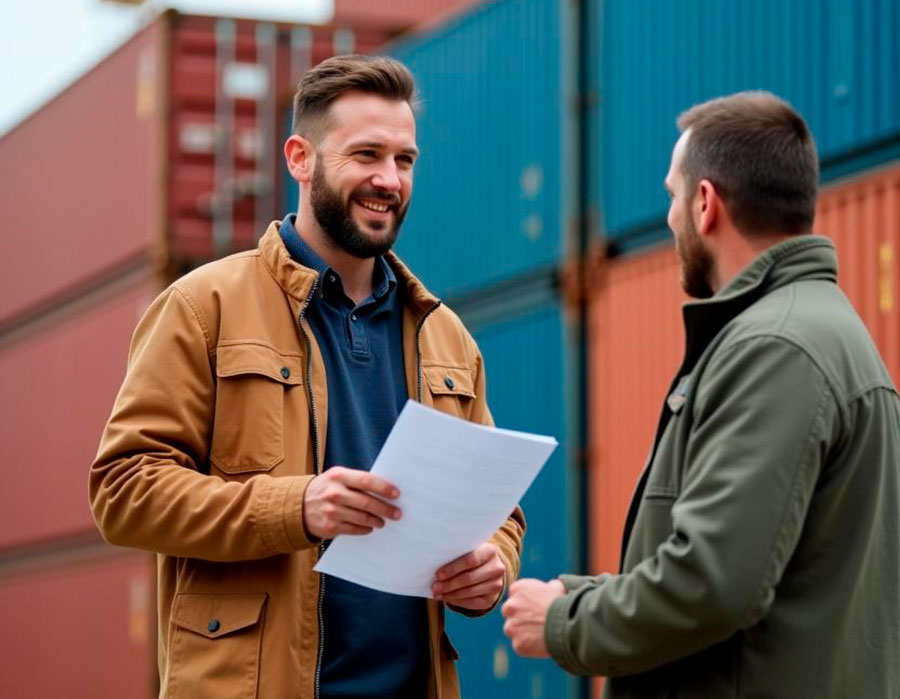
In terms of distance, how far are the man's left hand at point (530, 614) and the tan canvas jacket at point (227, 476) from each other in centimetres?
45

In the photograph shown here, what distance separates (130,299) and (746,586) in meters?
12.7

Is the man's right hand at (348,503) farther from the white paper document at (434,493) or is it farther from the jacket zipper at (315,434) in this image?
the jacket zipper at (315,434)

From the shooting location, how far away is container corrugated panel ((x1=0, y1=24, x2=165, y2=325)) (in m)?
14.7

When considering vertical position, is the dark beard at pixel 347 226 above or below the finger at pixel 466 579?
above

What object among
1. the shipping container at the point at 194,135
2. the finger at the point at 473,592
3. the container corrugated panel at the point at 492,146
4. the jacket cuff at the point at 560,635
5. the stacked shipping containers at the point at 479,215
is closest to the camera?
the jacket cuff at the point at 560,635

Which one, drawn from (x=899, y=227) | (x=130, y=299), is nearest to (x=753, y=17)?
(x=899, y=227)

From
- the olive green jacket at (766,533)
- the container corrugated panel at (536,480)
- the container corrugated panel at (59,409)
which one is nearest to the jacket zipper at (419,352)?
the olive green jacket at (766,533)

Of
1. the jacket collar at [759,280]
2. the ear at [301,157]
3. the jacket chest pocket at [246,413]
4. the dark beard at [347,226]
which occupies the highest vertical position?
the ear at [301,157]

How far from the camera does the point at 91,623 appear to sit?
50.5 ft

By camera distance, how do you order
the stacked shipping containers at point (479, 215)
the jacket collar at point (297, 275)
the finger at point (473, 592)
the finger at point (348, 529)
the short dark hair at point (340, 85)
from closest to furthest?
1. the finger at point (348, 529)
2. the finger at point (473, 592)
3. the jacket collar at point (297, 275)
4. the short dark hair at point (340, 85)
5. the stacked shipping containers at point (479, 215)

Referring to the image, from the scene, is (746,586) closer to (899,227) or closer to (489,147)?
(899,227)

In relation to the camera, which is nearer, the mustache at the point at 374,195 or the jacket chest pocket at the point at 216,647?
the jacket chest pocket at the point at 216,647

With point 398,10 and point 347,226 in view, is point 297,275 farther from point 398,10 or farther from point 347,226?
point 398,10

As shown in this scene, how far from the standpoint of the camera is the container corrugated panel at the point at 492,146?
35.3 feet
